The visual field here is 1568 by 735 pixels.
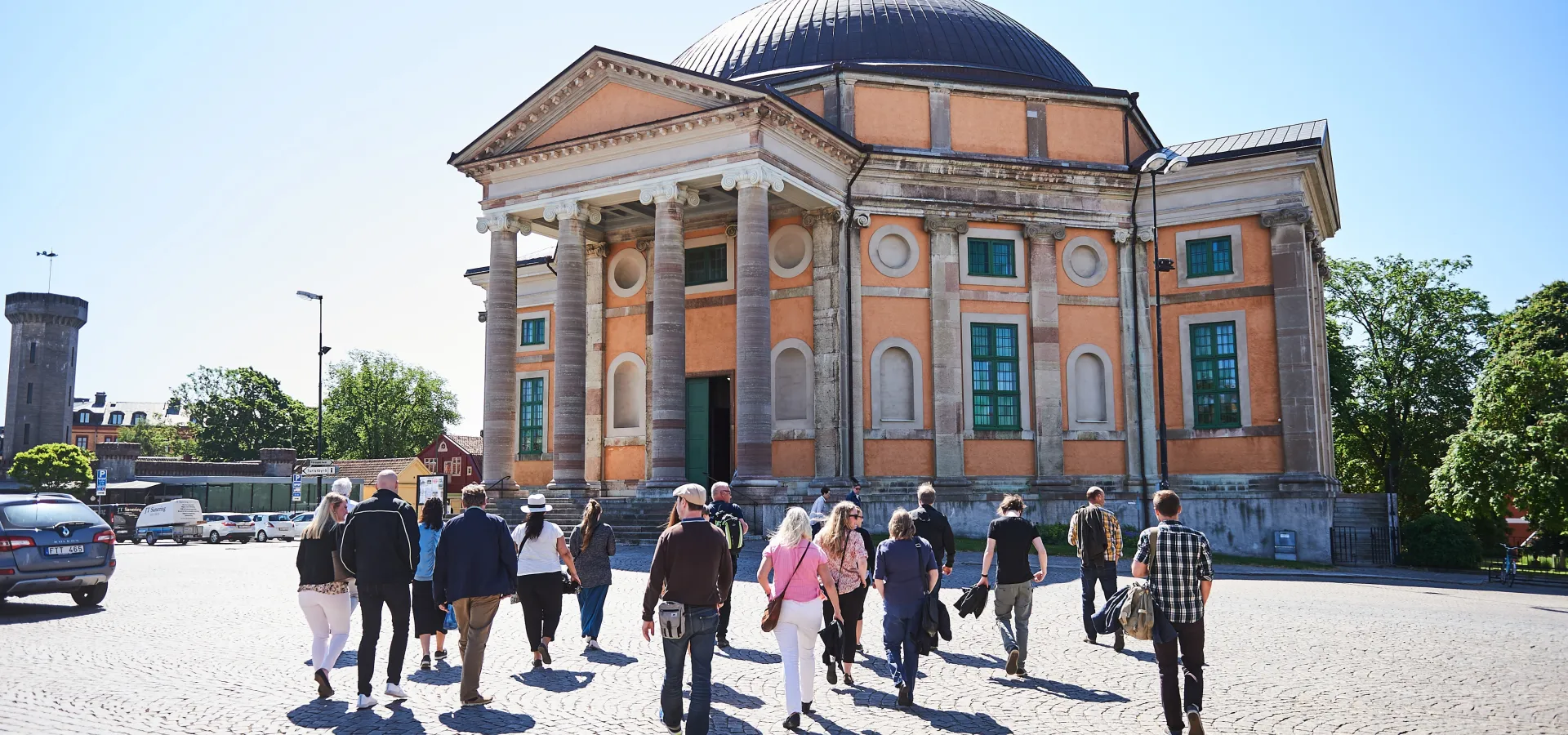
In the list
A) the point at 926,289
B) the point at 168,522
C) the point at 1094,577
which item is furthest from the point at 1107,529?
the point at 168,522

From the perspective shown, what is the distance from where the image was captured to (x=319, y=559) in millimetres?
9711

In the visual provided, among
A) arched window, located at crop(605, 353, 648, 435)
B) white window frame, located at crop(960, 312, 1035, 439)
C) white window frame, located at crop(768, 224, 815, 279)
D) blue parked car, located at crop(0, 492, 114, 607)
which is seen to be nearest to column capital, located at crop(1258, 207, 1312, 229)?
white window frame, located at crop(960, 312, 1035, 439)

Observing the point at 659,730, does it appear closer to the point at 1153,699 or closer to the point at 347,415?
the point at 1153,699

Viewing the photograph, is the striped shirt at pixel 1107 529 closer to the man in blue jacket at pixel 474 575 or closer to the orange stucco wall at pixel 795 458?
the man in blue jacket at pixel 474 575

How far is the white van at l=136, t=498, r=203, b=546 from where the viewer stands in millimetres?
43281

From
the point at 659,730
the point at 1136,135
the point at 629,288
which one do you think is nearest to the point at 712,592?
the point at 659,730

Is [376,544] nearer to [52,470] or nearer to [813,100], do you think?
[813,100]

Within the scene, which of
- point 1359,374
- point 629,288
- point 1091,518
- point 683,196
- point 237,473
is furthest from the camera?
point 237,473

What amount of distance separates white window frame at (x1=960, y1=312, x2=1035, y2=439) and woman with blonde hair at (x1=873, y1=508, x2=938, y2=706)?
21560 millimetres

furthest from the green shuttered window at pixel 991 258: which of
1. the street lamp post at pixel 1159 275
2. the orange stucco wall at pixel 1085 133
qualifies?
the street lamp post at pixel 1159 275

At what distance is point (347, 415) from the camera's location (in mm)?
90688

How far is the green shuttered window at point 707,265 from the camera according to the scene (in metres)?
32.6

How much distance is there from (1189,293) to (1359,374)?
25048mm

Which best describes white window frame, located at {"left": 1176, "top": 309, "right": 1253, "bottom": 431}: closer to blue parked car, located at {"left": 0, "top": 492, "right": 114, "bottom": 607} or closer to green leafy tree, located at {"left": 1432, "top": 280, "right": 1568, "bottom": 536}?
green leafy tree, located at {"left": 1432, "top": 280, "right": 1568, "bottom": 536}
